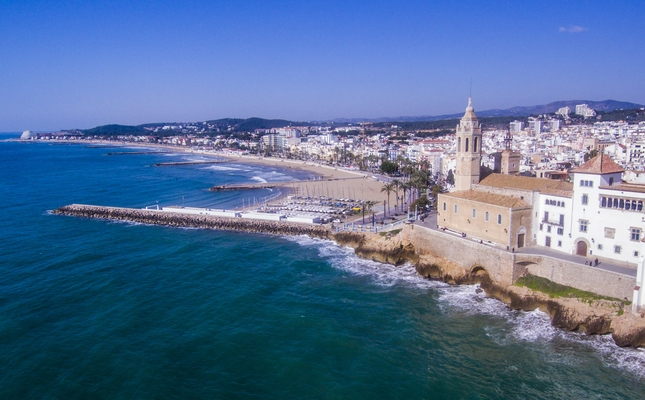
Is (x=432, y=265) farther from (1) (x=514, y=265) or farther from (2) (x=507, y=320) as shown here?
(2) (x=507, y=320)

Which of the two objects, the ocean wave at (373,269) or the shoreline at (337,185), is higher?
the shoreline at (337,185)

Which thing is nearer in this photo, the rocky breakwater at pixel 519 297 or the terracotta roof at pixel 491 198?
the rocky breakwater at pixel 519 297

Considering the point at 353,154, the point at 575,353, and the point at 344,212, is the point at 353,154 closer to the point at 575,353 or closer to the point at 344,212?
the point at 344,212

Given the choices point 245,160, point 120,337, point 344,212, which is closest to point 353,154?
point 245,160

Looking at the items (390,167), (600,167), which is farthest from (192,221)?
(390,167)

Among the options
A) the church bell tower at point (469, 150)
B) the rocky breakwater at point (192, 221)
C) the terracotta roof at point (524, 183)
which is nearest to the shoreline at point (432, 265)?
the rocky breakwater at point (192, 221)

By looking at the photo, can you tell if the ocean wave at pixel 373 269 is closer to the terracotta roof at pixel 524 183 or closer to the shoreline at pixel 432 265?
the shoreline at pixel 432 265

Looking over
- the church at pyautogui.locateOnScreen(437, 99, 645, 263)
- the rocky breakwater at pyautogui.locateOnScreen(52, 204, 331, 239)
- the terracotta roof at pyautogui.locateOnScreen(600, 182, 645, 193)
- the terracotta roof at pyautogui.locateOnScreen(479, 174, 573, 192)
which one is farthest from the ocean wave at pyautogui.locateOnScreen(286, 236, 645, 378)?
the rocky breakwater at pyautogui.locateOnScreen(52, 204, 331, 239)
